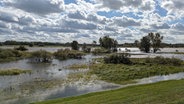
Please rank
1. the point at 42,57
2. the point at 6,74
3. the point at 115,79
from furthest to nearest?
the point at 42,57 < the point at 6,74 < the point at 115,79

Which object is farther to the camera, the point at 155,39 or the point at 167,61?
the point at 155,39

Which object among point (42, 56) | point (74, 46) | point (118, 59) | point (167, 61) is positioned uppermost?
point (74, 46)

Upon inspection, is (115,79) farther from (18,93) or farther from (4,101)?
(4,101)

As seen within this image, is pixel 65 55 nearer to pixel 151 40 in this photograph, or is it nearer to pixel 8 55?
pixel 8 55

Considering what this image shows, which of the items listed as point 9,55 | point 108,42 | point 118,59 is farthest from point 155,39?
point 9,55

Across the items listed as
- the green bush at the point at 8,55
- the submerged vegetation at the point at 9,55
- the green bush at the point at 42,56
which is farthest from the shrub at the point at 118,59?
the green bush at the point at 8,55

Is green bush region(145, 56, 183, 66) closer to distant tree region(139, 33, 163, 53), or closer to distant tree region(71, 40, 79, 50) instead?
distant tree region(139, 33, 163, 53)

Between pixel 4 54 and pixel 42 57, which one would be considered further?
pixel 4 54

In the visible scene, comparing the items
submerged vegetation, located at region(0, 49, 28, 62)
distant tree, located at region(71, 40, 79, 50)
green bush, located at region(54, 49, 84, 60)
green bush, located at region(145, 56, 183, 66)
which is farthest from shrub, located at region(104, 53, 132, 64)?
distant tree, located at region(71, 40, 79, 50)

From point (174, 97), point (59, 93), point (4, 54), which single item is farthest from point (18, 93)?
point (4, 54)

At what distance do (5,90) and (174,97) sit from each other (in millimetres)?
22000

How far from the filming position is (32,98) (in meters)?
24.5

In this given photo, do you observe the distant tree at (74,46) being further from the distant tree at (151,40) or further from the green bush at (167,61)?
the green bush at (167,61)

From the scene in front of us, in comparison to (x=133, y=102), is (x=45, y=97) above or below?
below
